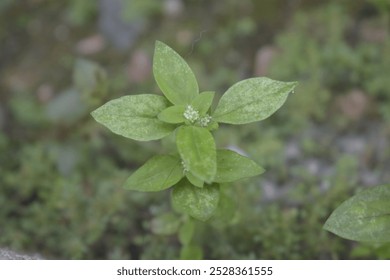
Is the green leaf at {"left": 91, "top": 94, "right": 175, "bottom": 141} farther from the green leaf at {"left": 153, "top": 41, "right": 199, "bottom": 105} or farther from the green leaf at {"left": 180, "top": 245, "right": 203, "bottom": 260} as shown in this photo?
the green leaf at {"left": 180, "top": 245, "right": 203, "bottom": 260}

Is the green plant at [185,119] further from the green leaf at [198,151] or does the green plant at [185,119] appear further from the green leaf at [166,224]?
the green leaf at [166,224]

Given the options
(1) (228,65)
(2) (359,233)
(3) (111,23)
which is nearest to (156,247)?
(2) (359,233)

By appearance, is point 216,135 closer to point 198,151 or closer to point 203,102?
point 203,102

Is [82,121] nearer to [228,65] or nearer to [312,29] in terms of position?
[228,65]

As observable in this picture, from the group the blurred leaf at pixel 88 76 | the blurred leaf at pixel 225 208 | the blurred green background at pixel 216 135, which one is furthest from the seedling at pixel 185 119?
the blurred leaf at pixel 88 76

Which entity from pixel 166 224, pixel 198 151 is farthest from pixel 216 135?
pixel 198 151
